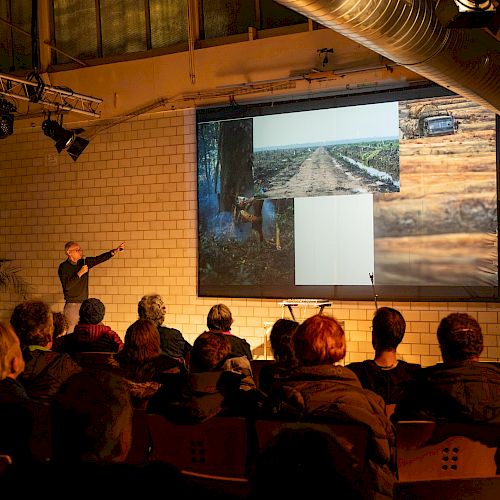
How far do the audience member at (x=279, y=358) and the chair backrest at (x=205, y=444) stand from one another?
102 centimetres

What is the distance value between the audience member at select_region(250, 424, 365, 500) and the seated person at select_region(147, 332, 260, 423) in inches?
62.8

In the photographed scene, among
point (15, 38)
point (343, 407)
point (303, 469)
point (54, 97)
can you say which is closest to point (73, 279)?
point (54, 97)

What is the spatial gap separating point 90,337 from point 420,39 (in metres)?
3.16

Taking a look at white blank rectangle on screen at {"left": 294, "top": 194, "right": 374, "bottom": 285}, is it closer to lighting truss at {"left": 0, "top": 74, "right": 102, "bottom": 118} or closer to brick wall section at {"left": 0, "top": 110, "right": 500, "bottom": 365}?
brick wall section at {"left": 0, "top": 110, "right": 500, "bottom": 365}

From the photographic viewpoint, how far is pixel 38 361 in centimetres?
374

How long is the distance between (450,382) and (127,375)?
1774 millimetres

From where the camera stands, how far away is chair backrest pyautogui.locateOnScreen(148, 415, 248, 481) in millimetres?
2959

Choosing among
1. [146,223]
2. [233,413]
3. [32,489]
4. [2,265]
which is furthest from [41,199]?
[32,489]

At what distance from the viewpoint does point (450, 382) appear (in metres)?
3.20

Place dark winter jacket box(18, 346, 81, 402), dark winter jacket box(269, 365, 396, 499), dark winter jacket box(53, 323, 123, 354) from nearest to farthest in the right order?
dark winter jacket box(269, 365, 396, 499)
dark winter jacket box(18, 346, 81, 402)
dark winter jacket box(53, 323, 123, 354)

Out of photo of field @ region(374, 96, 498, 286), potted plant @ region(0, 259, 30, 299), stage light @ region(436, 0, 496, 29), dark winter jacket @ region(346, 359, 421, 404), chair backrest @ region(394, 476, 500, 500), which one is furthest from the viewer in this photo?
potted plant @ region(0, 259, 30, 299)

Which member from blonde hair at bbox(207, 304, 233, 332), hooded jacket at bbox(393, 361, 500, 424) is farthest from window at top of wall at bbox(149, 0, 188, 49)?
hooded jacket at bbox(393, 361, 500, 424)

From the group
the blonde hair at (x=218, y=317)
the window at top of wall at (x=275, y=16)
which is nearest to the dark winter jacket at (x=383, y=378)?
the blonde hair at (x=218, y=317)

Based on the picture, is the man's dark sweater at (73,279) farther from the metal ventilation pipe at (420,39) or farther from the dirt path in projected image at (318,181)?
the metal ventilation pipe at (420,39)
